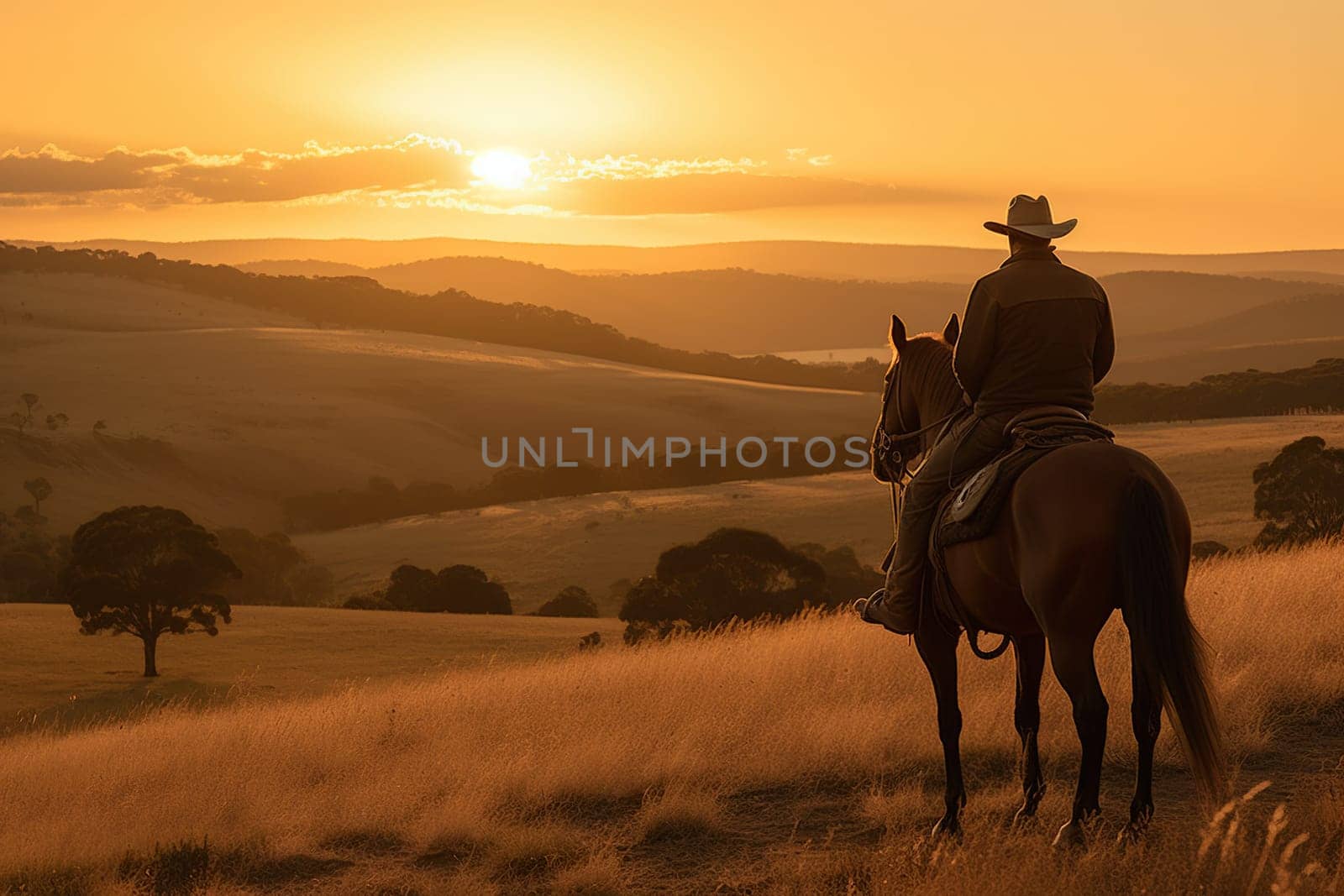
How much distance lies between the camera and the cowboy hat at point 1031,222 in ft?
29.2

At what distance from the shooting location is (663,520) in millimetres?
87375

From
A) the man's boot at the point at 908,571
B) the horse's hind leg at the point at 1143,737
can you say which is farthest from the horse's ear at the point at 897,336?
the horse's hind leg at the point at 1143,737

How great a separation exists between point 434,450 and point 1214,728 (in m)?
126

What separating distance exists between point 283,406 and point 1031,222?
441 ft

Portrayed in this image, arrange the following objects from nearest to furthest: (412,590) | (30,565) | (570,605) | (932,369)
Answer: (932,369), (570,605), (412,590), (30,565)

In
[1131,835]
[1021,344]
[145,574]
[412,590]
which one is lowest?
[412,590]

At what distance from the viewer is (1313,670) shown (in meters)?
12.6

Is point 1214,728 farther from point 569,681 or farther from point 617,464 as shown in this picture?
point 617,464

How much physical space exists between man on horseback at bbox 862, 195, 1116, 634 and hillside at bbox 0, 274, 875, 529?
98.9 meters

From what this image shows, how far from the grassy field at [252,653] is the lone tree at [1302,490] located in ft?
89.4

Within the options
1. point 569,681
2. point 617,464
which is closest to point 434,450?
point 617,464

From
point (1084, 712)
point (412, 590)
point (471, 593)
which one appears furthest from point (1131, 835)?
point (412, 590)

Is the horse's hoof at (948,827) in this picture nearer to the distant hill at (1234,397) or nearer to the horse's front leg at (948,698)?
the horse's front leg at (948,698)

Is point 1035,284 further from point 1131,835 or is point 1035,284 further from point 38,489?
point 38,489
